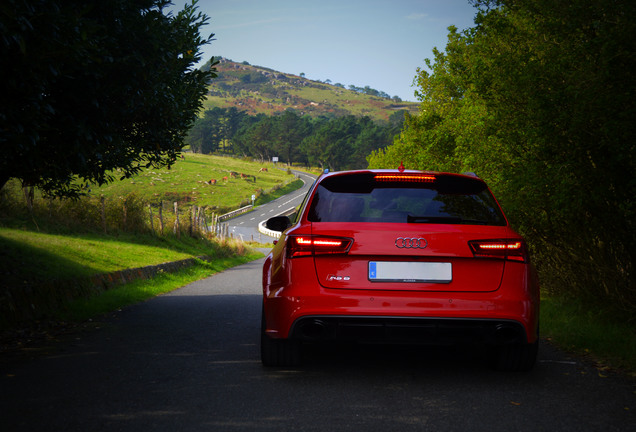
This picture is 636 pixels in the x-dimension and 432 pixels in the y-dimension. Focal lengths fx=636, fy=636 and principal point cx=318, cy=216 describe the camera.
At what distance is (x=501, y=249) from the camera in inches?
194

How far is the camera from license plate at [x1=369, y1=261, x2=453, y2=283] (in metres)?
4.83

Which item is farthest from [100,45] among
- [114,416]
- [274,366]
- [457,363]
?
[457,363]

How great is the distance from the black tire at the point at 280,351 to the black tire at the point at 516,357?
68.4 inches

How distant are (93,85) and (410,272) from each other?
475cm

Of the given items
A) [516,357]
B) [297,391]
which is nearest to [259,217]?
[516,357]

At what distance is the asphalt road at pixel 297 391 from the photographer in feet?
13.3

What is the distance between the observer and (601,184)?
734 cm

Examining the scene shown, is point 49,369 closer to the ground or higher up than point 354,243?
closer to the ground

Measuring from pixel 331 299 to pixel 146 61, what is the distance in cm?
531

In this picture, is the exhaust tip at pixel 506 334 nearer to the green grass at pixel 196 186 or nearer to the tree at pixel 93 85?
the tree at pixel 93 85

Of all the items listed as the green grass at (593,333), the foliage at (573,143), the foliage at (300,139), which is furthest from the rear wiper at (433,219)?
the foliage at (300,139)

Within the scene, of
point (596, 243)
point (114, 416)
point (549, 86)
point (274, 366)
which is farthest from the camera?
point (596, 243)

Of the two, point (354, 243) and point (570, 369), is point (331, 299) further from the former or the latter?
point (570, 369)

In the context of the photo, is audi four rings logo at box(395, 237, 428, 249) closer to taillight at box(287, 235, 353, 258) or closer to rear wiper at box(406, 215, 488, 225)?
rear wiper at box(406, 215, 488, 225)
